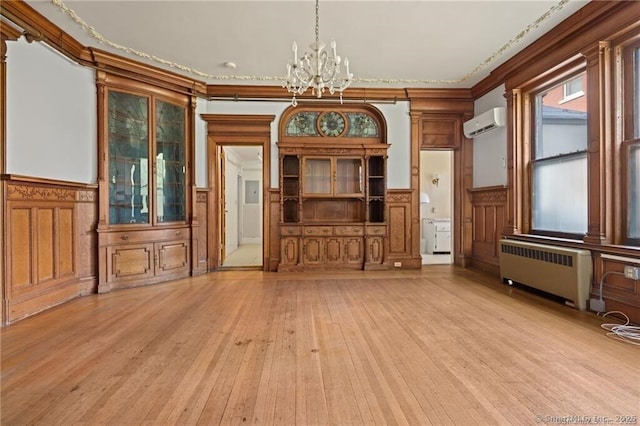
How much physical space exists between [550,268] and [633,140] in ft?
5.12

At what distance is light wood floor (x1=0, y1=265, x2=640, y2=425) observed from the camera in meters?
1.78

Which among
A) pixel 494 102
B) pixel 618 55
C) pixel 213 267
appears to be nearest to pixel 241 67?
pixel 213 267

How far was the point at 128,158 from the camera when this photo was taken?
4.68 meters

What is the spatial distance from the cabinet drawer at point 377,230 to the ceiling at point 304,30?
2.59 meters

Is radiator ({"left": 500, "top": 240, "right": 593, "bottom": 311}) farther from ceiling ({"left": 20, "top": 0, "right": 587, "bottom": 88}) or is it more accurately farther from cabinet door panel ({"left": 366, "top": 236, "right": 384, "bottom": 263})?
ceiling ({"left": 20, "top": 0, "right": 587, "bottom": 88})

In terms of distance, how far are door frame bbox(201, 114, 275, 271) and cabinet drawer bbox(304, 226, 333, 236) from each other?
0.74m

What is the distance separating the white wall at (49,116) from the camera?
129 inches

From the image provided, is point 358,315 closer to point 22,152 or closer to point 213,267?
point 213,267

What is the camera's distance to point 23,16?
326 cm

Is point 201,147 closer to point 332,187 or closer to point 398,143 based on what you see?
point 332,187

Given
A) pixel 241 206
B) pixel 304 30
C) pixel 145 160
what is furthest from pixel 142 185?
pixel 241 206

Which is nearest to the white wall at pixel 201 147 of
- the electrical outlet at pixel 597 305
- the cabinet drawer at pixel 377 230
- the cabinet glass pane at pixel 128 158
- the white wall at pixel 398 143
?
the cabinet glass pane at pixel 128 158

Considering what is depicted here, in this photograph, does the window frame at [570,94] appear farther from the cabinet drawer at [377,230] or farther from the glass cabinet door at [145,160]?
the glass cabinet door at [145,160]

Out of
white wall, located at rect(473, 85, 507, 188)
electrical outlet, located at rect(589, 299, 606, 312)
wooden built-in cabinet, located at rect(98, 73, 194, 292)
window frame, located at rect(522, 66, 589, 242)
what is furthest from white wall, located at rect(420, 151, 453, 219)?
wooden built-in cabinet, located at rect(98, 73, 194, 292)
